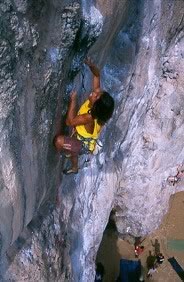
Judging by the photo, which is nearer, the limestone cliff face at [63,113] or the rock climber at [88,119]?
the limestone cliff face at [63,113]

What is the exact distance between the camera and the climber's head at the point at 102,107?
157 inches

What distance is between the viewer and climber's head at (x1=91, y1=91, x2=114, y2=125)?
4000 mm

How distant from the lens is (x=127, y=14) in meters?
5.21

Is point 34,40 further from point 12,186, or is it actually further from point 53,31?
point 12,186

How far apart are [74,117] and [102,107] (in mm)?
446

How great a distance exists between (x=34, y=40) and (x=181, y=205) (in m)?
7.98

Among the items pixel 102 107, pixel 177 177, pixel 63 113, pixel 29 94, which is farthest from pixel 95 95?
pixel 177 177

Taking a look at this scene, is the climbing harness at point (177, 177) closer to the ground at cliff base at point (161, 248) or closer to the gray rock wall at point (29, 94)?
the ground at cliff base at point (161, 248)

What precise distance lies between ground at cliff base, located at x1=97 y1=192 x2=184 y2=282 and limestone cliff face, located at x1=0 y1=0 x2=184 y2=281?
0.81 metres

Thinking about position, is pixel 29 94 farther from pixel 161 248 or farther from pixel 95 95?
pixel 161 248

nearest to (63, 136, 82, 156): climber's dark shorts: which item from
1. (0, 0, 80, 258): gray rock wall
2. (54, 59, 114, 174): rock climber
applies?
(54, 59, 114, 174): rock climber

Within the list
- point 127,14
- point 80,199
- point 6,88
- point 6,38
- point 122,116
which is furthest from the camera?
point 122,116

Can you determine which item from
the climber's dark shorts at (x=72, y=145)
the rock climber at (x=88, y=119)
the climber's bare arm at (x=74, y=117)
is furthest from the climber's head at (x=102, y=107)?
the climber's dark shorts at (x=72, y=145)

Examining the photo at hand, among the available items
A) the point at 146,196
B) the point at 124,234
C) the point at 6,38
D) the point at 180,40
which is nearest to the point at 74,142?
the point at 6,38
